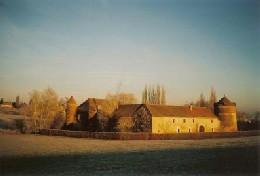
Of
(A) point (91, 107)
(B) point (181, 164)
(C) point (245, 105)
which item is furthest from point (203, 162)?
(A) point (91, 107)

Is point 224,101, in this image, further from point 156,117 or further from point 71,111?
point 71,111

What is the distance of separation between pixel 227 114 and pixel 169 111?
132cm

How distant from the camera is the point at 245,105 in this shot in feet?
27.6

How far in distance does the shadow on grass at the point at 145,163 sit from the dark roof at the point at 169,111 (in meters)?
0.80

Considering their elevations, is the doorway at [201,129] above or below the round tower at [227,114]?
below

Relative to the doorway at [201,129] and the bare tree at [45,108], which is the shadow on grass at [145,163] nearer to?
the doorway at [201,129]

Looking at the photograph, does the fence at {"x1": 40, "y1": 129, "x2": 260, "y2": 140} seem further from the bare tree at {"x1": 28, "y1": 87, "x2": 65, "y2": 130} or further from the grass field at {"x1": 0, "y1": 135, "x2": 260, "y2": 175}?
the bare tree at {"x1": 28, "y1": 87, "x2": 65, "y2": 130}

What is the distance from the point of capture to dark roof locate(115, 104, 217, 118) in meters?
8.27

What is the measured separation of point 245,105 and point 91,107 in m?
3.44

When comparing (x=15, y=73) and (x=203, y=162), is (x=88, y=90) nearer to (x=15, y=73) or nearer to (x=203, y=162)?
(x=15, y=73)

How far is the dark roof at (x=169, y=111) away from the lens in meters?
8.27

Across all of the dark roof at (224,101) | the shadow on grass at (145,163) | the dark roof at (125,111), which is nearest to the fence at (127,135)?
the shadow on grass at (145,163)

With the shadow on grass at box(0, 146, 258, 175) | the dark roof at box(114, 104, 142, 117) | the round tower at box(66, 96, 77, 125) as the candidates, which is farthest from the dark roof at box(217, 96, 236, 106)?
the round tower at box(66, 96, 77, 125)

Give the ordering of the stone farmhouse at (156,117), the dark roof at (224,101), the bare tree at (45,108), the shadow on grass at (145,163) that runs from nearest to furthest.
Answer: the shadow on grass at (145,163) < the bare tree at (45,108) < the stone farmhouse at (156,117) < the dark roof at (224,101)
